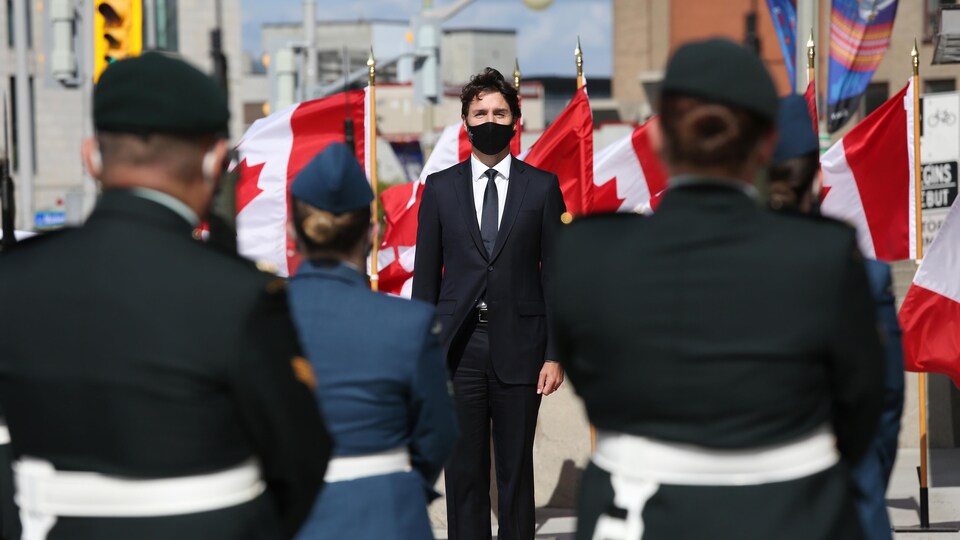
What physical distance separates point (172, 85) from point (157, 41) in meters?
52.3

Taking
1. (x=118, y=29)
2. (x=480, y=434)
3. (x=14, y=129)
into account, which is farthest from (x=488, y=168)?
(x=14, y=129)

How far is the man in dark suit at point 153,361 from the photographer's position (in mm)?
2850

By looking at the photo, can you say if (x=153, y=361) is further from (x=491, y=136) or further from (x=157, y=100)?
(x=491, y=136)

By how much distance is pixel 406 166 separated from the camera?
102250mm

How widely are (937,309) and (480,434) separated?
2.94m

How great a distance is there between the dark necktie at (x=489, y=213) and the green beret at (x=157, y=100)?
4.43 metres

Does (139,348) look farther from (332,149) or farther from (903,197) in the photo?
(903,197)

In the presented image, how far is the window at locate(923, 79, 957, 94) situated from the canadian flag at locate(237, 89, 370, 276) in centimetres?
3552

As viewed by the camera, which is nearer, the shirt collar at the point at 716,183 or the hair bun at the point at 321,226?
the shirt collar at the point at 716,183

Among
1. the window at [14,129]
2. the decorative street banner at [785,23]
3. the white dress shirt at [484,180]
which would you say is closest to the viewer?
the white dress shirt at [484,180]

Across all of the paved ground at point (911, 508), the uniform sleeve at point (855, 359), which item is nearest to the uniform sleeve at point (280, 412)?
the uniform sleeve at point (855, 359)

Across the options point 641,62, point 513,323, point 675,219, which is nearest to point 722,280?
point 675,219

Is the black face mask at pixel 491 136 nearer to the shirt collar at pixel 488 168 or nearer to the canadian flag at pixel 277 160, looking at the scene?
the shirt collar at pixel 488 168

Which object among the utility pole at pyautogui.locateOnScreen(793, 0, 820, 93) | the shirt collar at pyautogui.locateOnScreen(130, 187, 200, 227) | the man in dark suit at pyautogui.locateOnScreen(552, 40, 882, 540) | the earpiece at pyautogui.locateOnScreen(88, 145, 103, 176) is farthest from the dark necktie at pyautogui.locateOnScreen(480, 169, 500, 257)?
the utility pole at pyautogui.locateOnScreen(793, 0, 820, 93)
